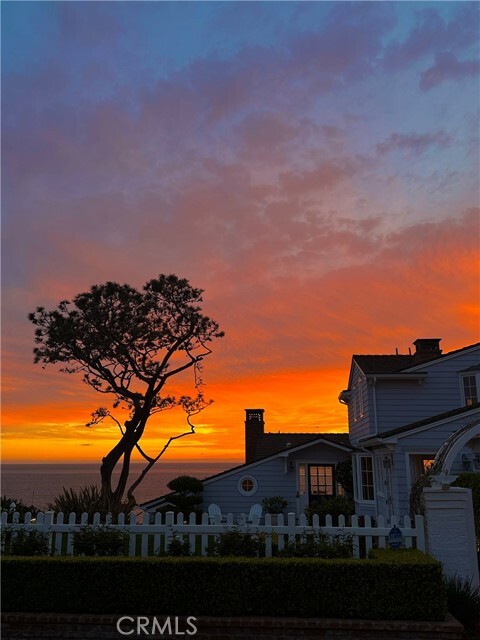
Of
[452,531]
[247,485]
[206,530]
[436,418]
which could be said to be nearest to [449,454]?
[452,531]

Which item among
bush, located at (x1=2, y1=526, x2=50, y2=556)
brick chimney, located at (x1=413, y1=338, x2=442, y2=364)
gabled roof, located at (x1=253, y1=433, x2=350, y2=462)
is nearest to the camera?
bush, located at (x1=2, y1=526, x2=50, y2=556)

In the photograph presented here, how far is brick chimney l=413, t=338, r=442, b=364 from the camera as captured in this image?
796 inches

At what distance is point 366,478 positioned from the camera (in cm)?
1917

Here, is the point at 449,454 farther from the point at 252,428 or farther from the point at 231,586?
the point at 252,428

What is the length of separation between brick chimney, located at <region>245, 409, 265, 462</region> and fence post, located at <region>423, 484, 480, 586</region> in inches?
841

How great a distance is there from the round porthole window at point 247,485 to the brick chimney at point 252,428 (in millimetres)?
7012

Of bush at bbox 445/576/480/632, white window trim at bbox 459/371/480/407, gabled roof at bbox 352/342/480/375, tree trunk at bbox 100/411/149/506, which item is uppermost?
gabled roof at bbox 352/342/480/375

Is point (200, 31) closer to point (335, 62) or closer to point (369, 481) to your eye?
point (335, 62)

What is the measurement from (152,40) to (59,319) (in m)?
10.2

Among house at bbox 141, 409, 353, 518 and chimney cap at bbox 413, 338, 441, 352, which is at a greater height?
chimney cap at bbox 413, 338, 441, 352

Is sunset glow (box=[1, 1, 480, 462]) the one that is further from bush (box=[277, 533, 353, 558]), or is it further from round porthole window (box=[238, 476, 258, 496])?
bush (box=[277, 533, 353, 558])

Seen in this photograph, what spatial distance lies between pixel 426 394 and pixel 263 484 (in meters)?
7.97

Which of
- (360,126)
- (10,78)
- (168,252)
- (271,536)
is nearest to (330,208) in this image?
(360,126)

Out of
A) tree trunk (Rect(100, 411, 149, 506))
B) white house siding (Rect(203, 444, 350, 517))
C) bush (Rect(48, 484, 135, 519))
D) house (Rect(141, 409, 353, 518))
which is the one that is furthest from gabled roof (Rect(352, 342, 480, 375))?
bush (Rect(48, 484, 135, 519))
